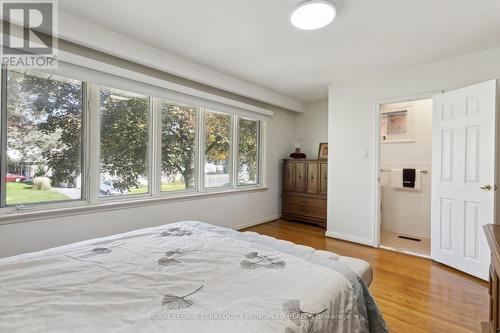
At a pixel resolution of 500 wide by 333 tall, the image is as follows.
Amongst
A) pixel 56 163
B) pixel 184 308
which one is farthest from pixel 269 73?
pixel 184 308

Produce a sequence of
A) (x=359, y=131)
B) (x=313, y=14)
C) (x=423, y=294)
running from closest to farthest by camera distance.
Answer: (x=313, y=14) → (x=423, y=294) → (x=359, y=131)

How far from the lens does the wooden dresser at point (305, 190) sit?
14.6ft

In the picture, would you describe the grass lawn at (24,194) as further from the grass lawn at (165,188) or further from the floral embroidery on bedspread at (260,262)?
the floral embroidery on bedspread at (260,262)

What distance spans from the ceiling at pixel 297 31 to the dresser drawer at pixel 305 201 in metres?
2.22

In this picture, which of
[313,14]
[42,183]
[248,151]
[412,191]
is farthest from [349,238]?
[42,183]

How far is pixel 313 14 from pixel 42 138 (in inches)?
103

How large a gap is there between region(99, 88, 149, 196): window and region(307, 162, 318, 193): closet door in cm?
280

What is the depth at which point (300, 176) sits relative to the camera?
4.75 meters

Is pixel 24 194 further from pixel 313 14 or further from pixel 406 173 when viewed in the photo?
pixel 406 173

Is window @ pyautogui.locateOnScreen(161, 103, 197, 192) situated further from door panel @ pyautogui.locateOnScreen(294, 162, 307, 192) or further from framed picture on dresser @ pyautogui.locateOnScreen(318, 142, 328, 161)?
framed picture on dresser @ pyautogui.locateOnScreen(318, 142, 328, 161)

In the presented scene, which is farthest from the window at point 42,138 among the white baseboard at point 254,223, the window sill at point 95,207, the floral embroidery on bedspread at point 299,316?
the floral embroidery on bedspread at point 299,316

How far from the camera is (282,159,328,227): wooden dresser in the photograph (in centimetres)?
445

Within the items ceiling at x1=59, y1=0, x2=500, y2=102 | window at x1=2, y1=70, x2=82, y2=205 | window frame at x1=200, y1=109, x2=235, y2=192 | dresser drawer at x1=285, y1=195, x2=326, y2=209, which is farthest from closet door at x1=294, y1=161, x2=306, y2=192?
window at x1=2, y1=70, x2=82, y2=205

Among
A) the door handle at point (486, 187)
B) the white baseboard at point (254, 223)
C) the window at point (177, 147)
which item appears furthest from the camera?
the white baseboard at point (254, 223)
